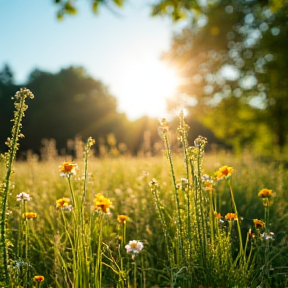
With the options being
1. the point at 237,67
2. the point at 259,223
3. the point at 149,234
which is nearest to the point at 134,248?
the point at 259,223

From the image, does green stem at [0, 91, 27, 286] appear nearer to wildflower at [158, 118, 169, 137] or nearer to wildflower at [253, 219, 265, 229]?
wildflower at [158, 118, 169, 137]

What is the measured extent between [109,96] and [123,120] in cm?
460

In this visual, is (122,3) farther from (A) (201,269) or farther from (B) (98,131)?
(B) (98,131)

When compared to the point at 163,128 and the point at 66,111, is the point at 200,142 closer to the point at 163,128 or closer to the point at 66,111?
the point at 163,128

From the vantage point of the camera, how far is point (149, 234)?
2979 millimetres

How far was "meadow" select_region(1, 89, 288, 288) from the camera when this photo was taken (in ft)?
6.23

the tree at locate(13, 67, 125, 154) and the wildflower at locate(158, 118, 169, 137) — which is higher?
the tree at locate(13, 67, 125, 154)

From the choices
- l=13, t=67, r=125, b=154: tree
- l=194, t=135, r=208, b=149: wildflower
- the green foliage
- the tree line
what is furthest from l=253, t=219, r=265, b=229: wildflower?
l=13, t=67, r=125, b=154: tree

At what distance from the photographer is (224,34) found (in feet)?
50.0

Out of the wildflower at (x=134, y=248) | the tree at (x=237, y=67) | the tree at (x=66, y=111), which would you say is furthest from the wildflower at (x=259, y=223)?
the tree at (x=66, y=111)

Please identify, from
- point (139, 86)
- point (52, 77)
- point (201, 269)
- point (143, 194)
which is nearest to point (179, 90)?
point (139, 86)

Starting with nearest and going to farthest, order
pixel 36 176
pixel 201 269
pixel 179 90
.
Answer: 1. pixel 201 269
2. pixel 36 176
3. pixel 179 90

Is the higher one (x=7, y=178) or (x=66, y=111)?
(x=66, y=111)

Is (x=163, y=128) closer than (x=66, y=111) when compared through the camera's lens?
Yes
